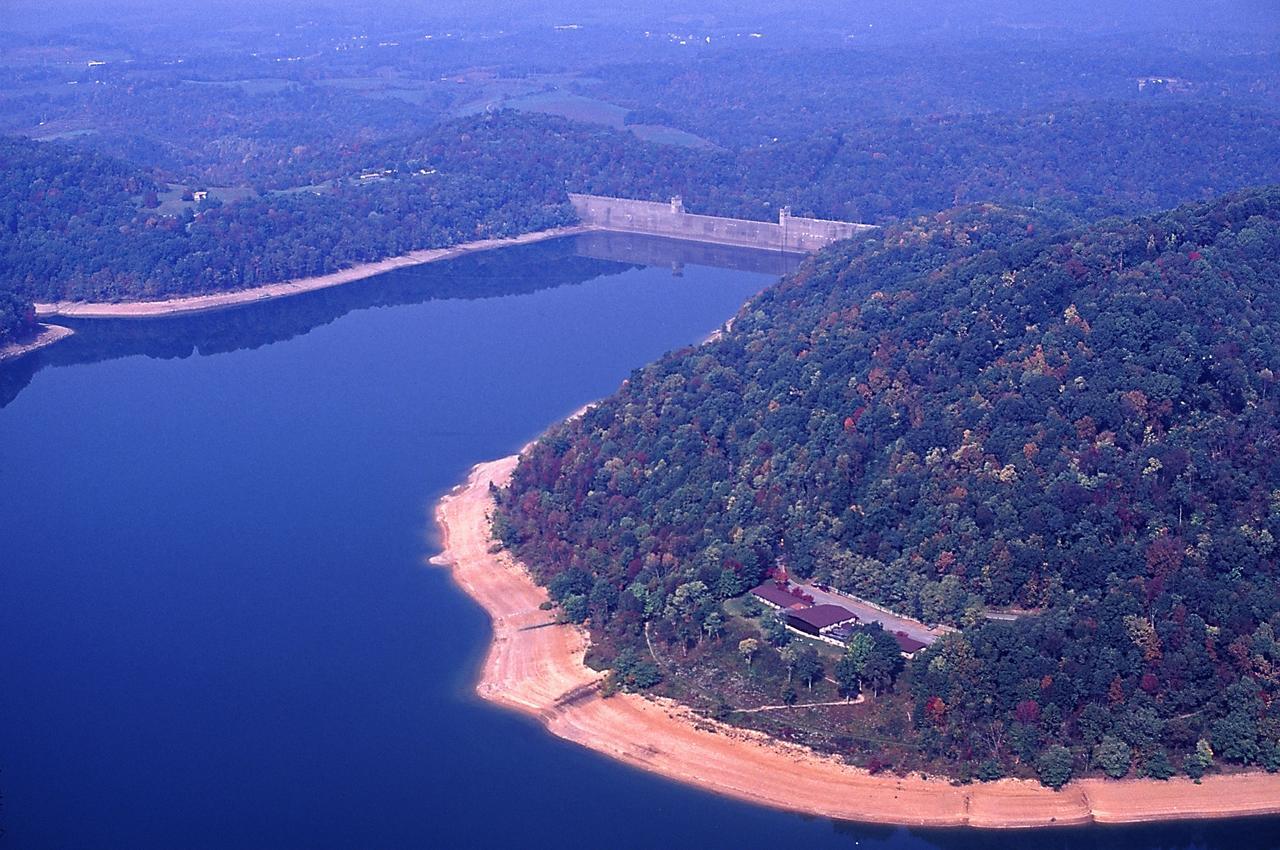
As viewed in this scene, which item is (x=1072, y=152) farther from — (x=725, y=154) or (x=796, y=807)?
(x=796, y=807)

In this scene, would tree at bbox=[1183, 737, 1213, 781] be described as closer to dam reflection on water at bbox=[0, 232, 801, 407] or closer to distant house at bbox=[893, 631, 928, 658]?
distant house at bbox=[893, 631, 928, 658]

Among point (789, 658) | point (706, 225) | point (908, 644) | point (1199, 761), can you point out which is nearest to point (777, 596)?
point (789, 658)

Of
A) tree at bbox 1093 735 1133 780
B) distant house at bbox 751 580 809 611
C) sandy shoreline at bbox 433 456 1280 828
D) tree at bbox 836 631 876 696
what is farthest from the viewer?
distant house at bbox 751 580 809 611

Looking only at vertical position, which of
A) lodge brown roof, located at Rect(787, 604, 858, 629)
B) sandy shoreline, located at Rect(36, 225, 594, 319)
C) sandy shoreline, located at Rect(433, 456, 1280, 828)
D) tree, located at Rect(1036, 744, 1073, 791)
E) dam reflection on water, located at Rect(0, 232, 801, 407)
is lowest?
dam reflection on water, located at Rect(0, 232, 801, 407)

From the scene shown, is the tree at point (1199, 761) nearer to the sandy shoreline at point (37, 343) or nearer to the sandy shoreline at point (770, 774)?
the sandy shoreline at point (770, 774)

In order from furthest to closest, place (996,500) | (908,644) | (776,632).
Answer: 1. (996,500)
2. (776,632)
3. (908,644)

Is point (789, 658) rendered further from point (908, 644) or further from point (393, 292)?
point (393, 292)

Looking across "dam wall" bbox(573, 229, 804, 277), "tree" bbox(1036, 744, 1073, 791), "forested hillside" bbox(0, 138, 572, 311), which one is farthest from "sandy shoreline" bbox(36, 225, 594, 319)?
"tree" bbox(1036, 744, 1073, 791)
